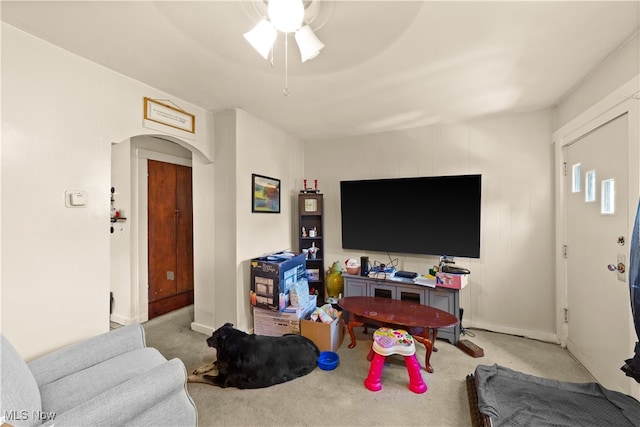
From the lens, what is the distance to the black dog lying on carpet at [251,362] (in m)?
2.04

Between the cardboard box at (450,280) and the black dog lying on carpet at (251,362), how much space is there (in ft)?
4.93

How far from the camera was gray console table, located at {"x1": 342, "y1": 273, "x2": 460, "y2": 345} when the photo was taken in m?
2.74

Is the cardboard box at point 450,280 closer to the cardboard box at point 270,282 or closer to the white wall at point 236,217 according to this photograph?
the cardboard box at point 270,282

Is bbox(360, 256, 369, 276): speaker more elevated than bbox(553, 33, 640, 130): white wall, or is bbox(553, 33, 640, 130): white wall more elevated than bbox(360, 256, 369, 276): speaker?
bbox(553, 33, 640, 130): white wall

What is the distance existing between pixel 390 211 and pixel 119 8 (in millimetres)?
2831

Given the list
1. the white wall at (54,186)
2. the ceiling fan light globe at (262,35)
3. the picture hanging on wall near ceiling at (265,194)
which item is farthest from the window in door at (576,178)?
the white wall at (54,186)

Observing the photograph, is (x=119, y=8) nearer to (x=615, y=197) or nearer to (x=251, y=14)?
(x=251, y=14)

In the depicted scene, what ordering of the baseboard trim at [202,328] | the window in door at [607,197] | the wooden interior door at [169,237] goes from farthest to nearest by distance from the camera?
the wooden interior door at [169,237] → the baseboard trim at [202,328] → the window in door at [607,197]

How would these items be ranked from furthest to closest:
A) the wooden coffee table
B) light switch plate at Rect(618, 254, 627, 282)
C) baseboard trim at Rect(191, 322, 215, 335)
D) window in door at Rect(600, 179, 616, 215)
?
baseboard trim at Rect(191, 322, 215, 335)
the wooden coffee table
window in door at Rect(600, 179, 616, 215)
light switch plate at Rect(618, 254, 627, 282)

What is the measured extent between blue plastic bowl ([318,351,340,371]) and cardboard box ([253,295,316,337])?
1.32 feet

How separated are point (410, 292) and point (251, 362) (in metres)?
1.77

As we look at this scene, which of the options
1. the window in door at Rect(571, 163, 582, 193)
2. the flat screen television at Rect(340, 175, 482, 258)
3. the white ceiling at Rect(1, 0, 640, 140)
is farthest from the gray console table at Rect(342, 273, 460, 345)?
the white ceiling at Rect(1, 0, 640, 140)

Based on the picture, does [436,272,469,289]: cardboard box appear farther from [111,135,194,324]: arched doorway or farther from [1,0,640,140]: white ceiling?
[111,135,194,324]: arched doorway

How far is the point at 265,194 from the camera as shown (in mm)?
3232
